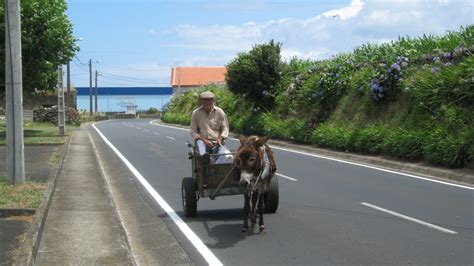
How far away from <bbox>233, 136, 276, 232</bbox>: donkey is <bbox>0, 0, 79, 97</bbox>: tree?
19.4 meters

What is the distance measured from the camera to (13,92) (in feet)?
38.6

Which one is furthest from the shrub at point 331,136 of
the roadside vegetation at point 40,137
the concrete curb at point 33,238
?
the concrete curb at point 33,238

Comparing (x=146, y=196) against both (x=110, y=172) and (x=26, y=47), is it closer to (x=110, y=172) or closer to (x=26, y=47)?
(x=110, y=172)

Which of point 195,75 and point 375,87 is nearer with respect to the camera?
point 375,87

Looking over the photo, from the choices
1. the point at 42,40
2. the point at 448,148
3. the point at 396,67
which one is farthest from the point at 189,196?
the point at 42,40

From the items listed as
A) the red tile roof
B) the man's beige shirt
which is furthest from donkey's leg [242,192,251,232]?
the red tile roof

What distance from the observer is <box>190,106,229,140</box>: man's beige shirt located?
9.95 m

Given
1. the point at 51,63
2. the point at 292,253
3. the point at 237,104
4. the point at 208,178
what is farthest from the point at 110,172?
the point at 237,104

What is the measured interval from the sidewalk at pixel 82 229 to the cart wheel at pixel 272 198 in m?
2.34

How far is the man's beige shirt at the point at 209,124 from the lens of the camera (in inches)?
392

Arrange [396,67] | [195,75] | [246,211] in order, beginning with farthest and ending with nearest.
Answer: [195,75] < [396,67] < [246,211]

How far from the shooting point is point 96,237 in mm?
8516

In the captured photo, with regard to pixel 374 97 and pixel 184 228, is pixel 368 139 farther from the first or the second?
pixel 184 228

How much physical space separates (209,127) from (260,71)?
23.9m
